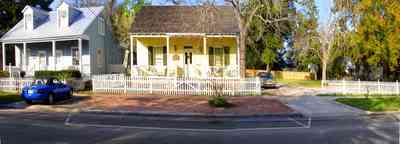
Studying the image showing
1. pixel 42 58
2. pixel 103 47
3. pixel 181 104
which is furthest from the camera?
pixel 103 47

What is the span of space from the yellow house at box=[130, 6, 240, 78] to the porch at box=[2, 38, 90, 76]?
213 inches

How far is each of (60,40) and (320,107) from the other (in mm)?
21915

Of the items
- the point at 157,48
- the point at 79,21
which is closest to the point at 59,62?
the point at 79,21

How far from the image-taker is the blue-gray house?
3391cm

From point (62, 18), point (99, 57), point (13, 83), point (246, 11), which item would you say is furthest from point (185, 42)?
point (13, 83)

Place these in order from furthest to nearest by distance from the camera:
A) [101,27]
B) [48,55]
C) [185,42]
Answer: [101,27], [48,55], [185,42]

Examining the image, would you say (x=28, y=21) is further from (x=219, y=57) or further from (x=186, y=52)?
(x=219, y=57)

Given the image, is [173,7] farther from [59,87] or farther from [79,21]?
[59,87]

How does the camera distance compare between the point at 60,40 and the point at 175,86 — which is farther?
the point at 60,40

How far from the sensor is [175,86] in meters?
24.9

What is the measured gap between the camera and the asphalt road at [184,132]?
10.5 m

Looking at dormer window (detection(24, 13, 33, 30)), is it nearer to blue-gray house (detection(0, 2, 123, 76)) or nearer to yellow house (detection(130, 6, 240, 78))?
blue-gray house (detection(0, 2, 123, 76))

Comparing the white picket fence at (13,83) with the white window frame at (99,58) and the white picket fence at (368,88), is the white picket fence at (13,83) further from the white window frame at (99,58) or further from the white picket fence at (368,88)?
the white picket fence at (368,88)

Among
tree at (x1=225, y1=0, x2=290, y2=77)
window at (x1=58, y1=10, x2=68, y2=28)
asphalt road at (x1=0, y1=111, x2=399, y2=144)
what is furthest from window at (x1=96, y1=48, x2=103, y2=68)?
asphalt road at (x1=0, y1=111, x2=399, y2=144)
